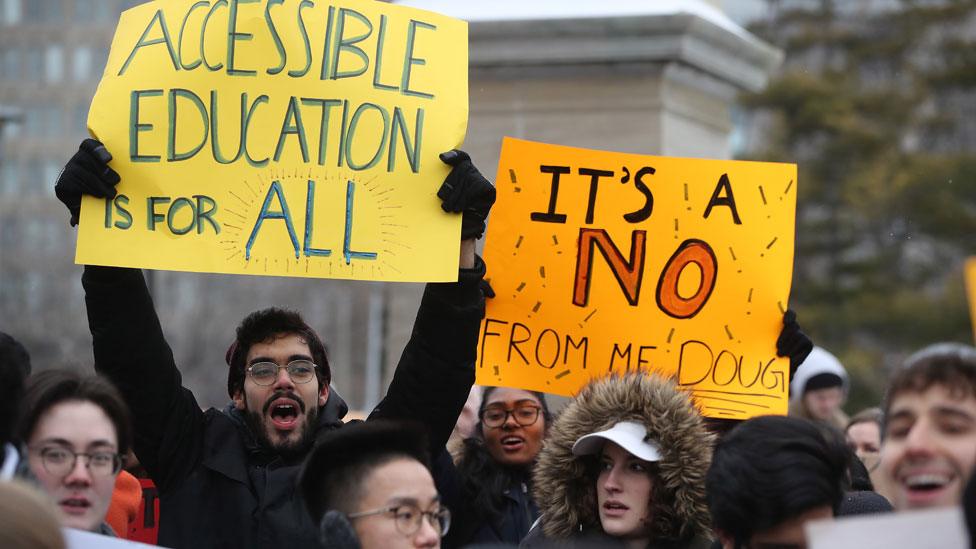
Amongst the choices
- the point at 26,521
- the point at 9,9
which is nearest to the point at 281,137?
the point at 26,521

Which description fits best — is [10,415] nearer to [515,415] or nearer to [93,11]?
[515,415]

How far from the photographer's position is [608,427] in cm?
502

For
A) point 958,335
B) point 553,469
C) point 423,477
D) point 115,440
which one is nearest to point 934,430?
point 423,477

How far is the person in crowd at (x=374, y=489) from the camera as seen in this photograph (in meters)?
3.96

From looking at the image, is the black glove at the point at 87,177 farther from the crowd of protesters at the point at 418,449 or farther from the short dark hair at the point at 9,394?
the short dark hair at the point at 9,394

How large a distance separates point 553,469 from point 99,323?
135cm

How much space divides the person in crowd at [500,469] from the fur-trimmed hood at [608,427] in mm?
573

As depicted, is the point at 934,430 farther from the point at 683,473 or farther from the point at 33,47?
the point at 33,47

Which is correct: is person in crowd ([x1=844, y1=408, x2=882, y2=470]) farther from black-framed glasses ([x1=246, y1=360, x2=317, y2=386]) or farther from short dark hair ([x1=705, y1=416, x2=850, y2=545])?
short dark hair ([x1=705, y1=416, x2=850, y2=545])

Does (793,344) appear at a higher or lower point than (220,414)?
higher

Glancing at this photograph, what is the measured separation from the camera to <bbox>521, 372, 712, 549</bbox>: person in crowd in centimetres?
491

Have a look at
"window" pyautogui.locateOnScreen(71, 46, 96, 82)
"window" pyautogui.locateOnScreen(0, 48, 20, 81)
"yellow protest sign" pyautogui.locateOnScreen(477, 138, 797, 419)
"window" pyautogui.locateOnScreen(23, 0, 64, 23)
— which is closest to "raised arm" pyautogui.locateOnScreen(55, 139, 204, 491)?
"yellow protest sign" pyautogui.locateOnScreen(477, 138, 797, 419)

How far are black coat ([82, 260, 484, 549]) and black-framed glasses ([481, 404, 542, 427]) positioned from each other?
0.89 meters

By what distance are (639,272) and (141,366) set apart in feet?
5.98
